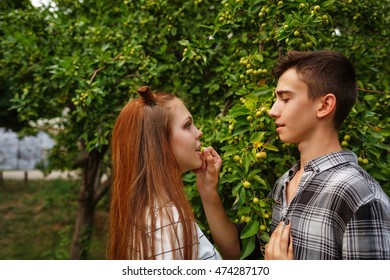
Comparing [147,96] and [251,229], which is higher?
[147,96]

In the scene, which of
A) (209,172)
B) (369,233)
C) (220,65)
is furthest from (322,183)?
(220,65)

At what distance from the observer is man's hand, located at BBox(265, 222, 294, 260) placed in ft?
5.28

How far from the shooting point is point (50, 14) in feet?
13.8

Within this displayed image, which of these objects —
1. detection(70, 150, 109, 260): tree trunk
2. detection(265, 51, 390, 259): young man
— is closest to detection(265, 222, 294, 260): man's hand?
detection(265, 51, 390, 259): young man

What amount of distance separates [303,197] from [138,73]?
80.0 inches

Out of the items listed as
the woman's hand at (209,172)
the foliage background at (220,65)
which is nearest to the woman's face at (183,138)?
the woman's hand at (209,172)

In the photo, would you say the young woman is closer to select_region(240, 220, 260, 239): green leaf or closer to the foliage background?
select_region(240, 220, 260, 239): green leaf

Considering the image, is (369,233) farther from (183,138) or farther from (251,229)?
(183,138)

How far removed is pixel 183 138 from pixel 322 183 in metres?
0.66

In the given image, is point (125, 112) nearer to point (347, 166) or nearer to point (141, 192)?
point (141, 192)

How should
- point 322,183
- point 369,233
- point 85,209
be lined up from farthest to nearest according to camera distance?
point 85,209, point 322,183, point 369,233

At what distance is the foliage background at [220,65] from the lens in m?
2.09

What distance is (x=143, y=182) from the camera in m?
1.83
